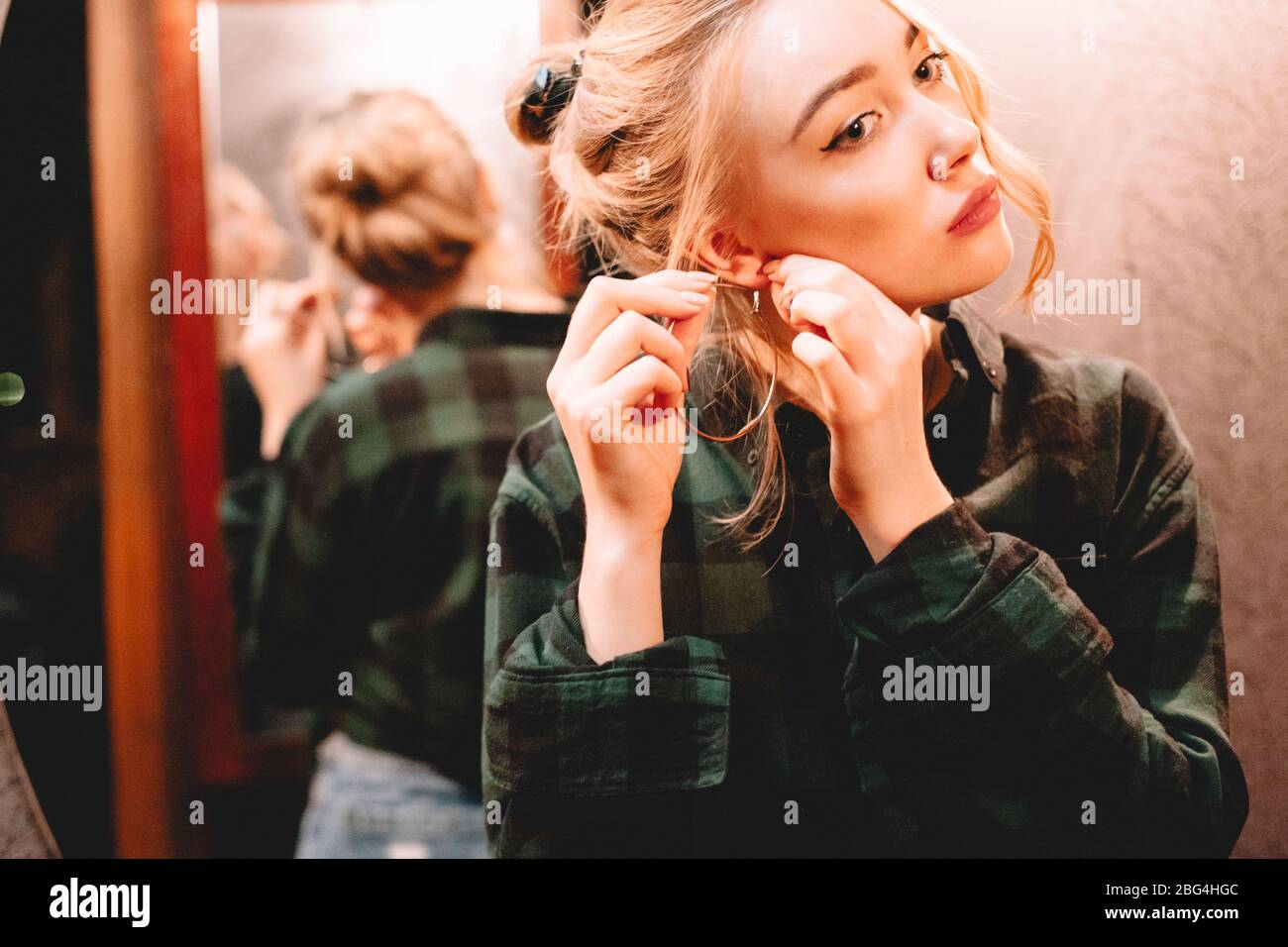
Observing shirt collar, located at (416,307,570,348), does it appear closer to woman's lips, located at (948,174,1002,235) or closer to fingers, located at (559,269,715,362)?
fingers, located at (559,269,715,362)

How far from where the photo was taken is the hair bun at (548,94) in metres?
1.11

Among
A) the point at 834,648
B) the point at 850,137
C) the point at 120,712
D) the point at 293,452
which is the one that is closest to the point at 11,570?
the point at 120,712

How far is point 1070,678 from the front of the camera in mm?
1057

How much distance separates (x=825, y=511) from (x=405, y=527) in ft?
1.60

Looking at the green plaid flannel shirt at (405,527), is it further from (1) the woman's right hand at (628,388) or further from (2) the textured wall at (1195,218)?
(2) the textured wall at (1195,218)

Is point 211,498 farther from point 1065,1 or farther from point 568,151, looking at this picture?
point 1065,1

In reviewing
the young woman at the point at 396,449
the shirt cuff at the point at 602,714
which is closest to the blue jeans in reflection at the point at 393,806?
the young woman at the point at 396,449

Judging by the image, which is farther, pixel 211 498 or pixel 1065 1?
pixel 211 498

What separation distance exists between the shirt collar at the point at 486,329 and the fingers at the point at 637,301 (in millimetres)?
94

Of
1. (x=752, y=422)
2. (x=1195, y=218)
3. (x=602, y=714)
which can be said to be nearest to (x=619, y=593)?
(x=602, y=714)

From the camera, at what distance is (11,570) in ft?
4.25

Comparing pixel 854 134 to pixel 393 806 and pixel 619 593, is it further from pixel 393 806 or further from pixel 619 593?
pixel 393 806

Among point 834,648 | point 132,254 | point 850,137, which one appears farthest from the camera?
point 132,254

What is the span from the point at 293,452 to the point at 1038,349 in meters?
0.88
